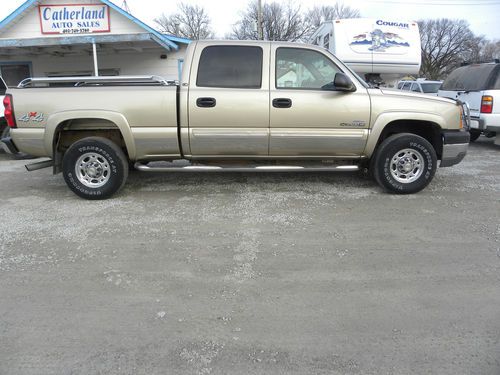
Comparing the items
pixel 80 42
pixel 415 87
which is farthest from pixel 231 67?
pixel 415 87

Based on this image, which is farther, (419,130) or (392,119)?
(419,130)

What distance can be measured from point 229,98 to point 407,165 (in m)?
2.50

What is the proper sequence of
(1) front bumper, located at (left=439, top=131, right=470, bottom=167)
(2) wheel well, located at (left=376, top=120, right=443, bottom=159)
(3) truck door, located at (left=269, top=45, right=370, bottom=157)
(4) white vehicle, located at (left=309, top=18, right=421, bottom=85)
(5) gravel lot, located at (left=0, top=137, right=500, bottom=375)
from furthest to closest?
1. (4) white vehicle, located at (left=309, top=18, right=421, bottom=85)
2. (2) wheel well, located at (left=376, top=120, right=443, bottom=159)
3. (1) front bumper, located at (left=439, top=131, right=470, bottom=167)
4. (3) truck door, located at (left=269, top=45, right=370, bottom=157)
5. (5) gravel lot, located at (left=0, top=137, right=500, bottom=375)

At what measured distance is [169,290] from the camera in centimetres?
329

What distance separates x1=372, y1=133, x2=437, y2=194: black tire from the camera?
5.51 metres

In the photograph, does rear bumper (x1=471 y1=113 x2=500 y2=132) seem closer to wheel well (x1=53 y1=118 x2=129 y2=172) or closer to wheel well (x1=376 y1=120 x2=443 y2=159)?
wheel well (x1=376 y1=120 x2=443 y2=159)

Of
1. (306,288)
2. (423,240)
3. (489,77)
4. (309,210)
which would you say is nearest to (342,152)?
(309,210)

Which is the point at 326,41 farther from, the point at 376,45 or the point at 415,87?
the point at 415,87

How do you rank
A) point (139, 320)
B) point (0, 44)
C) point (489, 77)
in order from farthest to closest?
1. point (0, 44)
2. point (489, 77)
3. point (139, 320)

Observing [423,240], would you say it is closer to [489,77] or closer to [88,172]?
[88,172]

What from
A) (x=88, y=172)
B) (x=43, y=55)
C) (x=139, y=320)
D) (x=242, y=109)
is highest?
(x=43, y=55)

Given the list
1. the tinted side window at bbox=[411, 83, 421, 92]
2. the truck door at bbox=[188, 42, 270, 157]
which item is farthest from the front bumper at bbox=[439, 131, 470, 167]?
the tinted side window at bbox=[411, 83, 421, 92]

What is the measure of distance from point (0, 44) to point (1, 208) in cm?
1022

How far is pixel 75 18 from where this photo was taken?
13.6 meters
